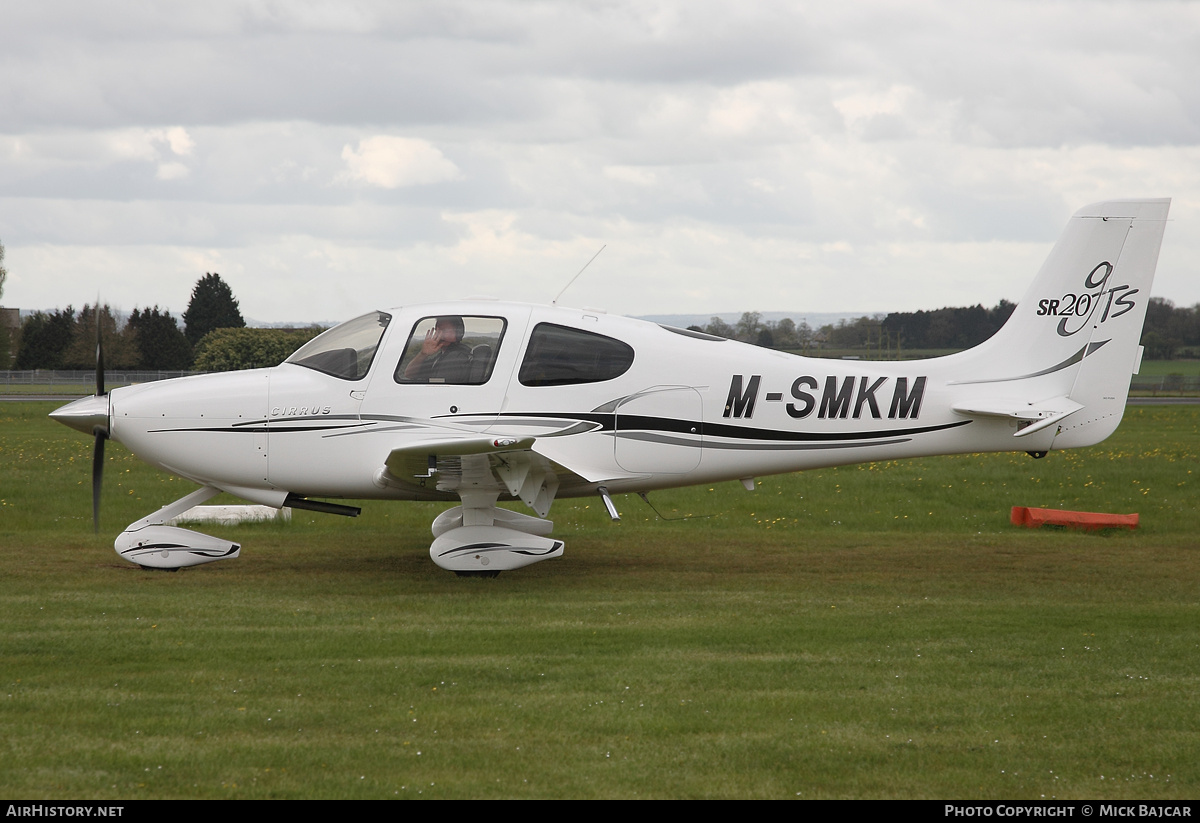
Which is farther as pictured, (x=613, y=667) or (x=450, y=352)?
(x=450, y=352)

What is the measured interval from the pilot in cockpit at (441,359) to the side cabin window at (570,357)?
0.53 meters

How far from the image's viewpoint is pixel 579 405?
9469 mm

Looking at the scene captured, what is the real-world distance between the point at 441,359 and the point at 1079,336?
5936 millimetres

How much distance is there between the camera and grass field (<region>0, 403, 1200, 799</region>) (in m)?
4.84

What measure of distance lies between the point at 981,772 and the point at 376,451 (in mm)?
5919

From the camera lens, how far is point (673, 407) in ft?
31.6

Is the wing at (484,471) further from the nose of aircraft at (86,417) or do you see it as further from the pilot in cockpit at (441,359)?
the nose of aircraft at (86,417)

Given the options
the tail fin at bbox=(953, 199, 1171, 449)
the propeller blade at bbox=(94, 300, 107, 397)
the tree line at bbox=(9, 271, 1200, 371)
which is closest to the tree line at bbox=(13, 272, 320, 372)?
the tree line at bbox=(9, 271, 1200, 371)

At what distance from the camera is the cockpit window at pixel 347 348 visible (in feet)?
30.8

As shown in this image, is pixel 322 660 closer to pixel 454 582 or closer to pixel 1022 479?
pixel 454 582

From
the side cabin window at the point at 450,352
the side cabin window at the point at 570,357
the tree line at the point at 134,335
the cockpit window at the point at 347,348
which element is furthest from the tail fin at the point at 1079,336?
the tree line at the point at 134,335

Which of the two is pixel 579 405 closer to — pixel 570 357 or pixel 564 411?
pixel 564 411

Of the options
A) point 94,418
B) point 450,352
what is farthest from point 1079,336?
point 94,418

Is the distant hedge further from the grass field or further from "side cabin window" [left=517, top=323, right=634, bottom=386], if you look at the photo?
"side cabin window" [left=517, top=323, right=634, bottom=386]
